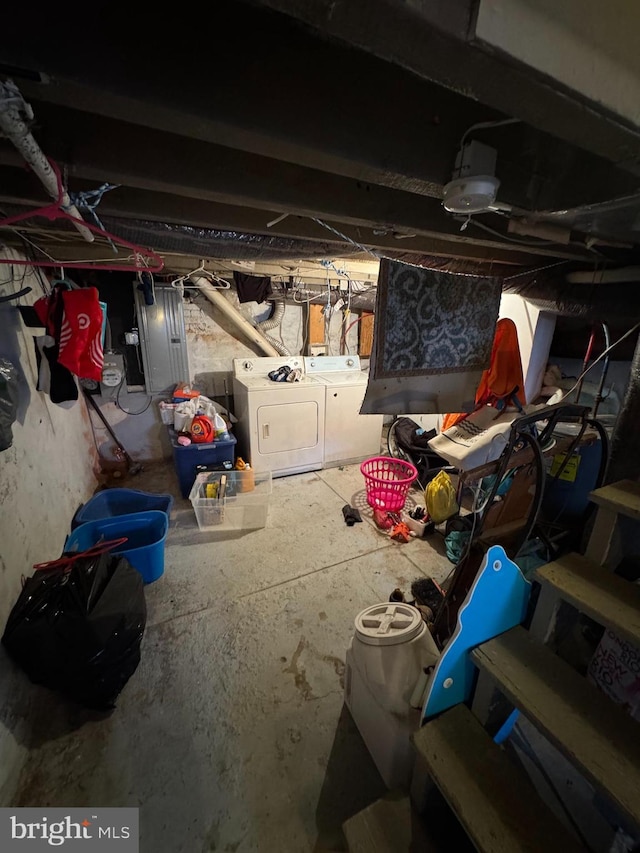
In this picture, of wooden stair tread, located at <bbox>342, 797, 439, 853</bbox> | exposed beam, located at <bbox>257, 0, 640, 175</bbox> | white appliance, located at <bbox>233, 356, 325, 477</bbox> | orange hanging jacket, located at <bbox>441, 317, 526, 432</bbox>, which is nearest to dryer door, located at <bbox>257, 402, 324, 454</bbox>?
white appliance, located at <bbox>233, 356, 325, 477</bbox>

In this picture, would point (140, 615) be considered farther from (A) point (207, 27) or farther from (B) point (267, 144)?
(A) point (207, 27)

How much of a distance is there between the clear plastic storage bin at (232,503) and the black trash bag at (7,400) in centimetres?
135

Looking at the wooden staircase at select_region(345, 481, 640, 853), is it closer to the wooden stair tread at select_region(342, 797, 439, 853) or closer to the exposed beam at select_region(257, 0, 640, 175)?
the wooden stair tread at select_region(342, 797, 439, 853)

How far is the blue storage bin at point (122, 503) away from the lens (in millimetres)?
2416

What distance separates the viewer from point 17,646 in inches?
50.0

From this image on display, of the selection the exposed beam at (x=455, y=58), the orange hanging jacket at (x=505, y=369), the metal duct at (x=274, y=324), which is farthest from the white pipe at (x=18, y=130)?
the metal duct at (x=274, y=324)

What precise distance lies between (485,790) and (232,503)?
207 cm

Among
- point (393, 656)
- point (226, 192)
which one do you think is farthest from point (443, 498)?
point (226, 192)

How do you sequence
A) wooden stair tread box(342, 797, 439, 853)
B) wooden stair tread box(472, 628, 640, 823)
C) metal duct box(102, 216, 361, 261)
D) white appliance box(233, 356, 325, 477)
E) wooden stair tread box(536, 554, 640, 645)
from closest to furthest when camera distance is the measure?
wooden stair tread box(472, 628, 640, 823), wooden stair tread box(536, 554, 640, 645), wooden stair tread box(342, 797, 439, 853), metal duct box(102, 216, 361, 261), white appliance box(233, 356, 325, 477)

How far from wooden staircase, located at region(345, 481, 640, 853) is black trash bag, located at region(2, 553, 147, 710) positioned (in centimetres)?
106

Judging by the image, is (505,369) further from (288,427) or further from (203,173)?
(203,173)

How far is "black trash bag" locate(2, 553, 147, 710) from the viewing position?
1.28 m

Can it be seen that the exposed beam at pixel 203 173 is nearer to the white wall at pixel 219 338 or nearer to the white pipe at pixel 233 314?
the white pipe at pixel 233 314

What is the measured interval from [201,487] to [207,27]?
2.58 m
